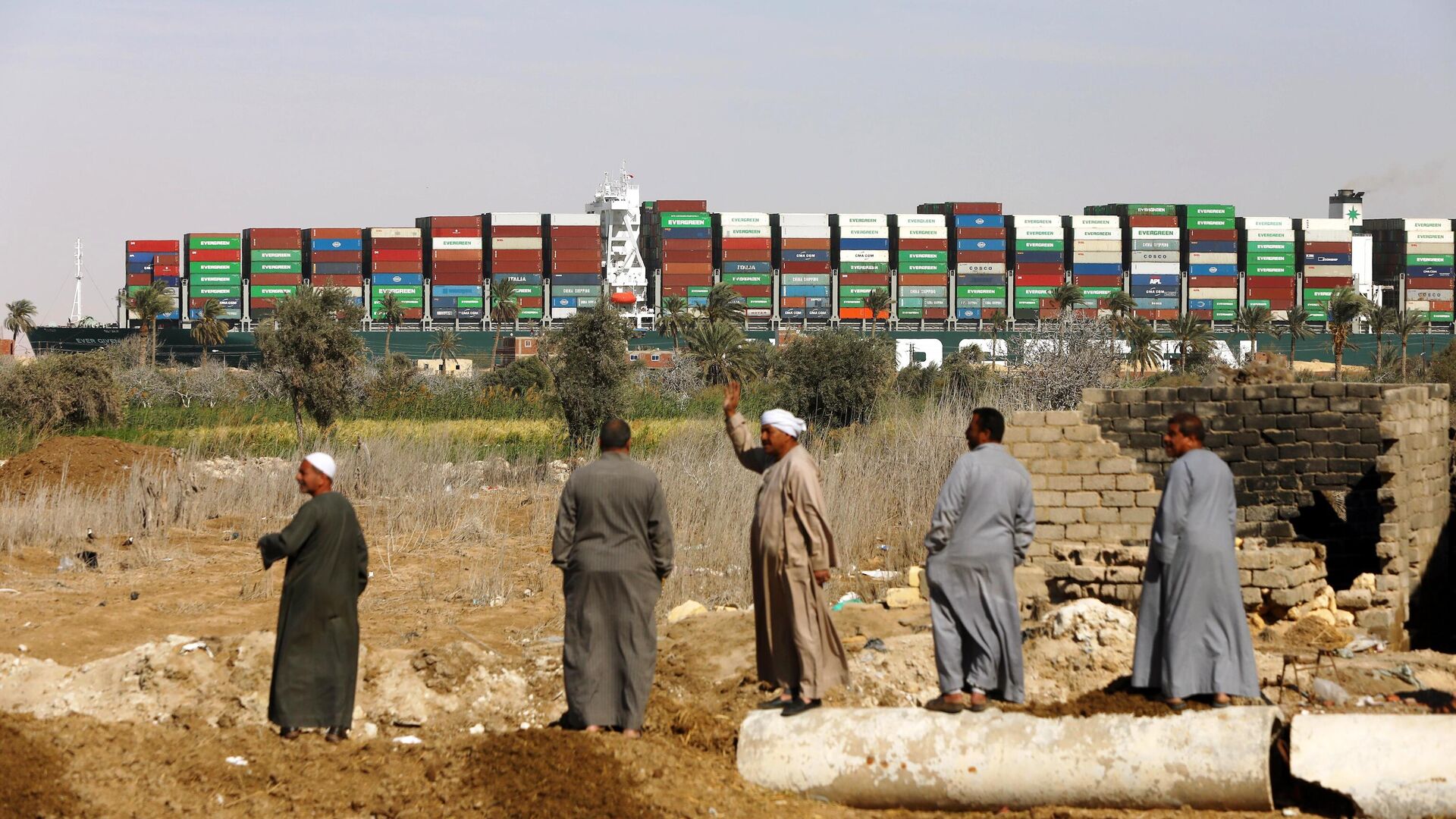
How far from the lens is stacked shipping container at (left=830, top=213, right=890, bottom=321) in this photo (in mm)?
83000

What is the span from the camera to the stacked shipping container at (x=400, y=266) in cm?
7969

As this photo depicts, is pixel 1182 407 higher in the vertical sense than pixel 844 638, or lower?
higher

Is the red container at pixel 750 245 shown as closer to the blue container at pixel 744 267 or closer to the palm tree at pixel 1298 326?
the blue container at pixel 744 267

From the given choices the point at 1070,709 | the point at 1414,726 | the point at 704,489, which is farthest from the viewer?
the point at 704,489

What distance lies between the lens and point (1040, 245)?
84.0 m

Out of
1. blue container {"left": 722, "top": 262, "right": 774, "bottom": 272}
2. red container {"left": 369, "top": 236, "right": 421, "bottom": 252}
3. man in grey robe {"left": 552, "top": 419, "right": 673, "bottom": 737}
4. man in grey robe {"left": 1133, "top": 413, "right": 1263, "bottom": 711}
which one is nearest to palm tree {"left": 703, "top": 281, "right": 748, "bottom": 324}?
blue container {"left": 722, "top": 262, "right": 774, "bottom": 272}

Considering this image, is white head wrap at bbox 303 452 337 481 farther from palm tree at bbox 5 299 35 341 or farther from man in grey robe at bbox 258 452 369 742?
palm tree at bbox 5 299 35 341

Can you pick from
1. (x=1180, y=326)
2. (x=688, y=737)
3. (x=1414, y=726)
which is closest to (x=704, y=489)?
(x=688, y=737)

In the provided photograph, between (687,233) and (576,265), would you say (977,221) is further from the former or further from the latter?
(576,265)

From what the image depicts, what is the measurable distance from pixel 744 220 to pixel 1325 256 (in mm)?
33703

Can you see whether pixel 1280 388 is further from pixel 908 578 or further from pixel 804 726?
pixel 804 726

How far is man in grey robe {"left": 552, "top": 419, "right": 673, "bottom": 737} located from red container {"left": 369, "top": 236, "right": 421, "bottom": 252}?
7670cm

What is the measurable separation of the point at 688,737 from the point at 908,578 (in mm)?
5483

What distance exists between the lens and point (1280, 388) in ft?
32.6
